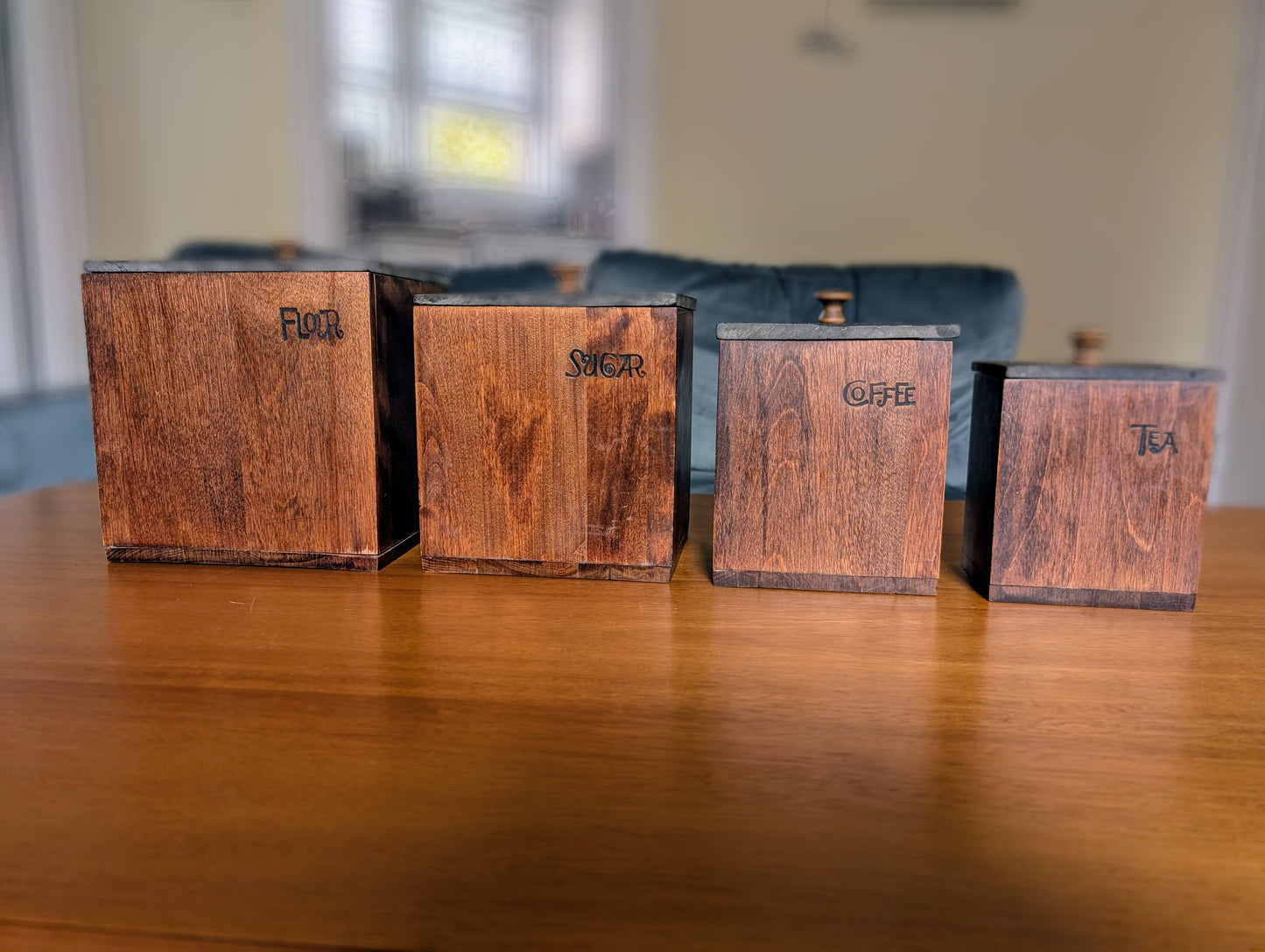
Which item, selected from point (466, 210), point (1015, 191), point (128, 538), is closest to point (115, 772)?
point (128, 538)

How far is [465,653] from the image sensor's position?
0.46m

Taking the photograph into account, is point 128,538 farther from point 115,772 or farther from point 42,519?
point 115,772

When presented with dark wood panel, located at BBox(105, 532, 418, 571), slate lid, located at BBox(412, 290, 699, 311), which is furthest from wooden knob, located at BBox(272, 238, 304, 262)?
dark wood panel, located at BBox(105, 532, 418, 571)

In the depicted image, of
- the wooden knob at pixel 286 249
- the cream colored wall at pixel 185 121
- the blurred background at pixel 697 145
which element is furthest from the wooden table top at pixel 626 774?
the cream colored wall at pixel 185 121

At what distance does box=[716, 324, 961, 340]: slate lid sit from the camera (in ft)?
1.77

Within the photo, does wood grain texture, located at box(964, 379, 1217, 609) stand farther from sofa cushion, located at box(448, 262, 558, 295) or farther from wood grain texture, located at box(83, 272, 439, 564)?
sofa cushion, located at box(448, 262, 558, 295)

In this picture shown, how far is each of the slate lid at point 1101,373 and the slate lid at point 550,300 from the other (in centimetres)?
22

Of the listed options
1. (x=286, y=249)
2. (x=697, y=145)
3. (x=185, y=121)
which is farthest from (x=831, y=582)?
(x=185, y=121)

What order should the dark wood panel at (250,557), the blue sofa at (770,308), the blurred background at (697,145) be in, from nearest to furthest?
1. the dark wood panel at (250,557)
2. the blue sofa at (770,308)
3. the blurred background at (697,145)

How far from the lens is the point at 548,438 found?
0.59m

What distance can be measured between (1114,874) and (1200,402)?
358mm

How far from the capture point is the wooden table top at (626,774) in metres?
0.26

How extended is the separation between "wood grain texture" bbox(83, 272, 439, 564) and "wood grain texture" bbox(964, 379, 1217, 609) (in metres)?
0.43

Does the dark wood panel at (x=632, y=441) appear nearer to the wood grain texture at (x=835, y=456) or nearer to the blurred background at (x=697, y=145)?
the wood grain texture at (x=835, y=456)
